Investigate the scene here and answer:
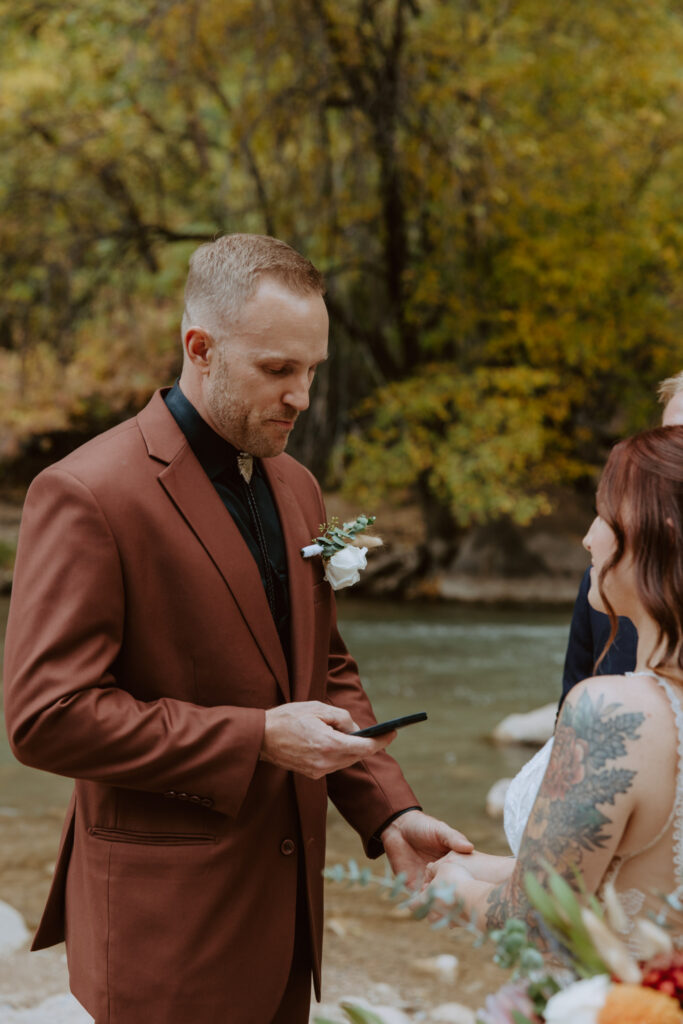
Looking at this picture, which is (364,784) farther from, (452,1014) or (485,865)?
(452,1014)

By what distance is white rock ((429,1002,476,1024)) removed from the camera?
13.0 ft

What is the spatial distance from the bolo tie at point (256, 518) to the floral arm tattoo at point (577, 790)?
84 centimetres

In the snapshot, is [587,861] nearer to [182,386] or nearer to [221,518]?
A: [221,518]

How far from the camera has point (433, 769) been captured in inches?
309

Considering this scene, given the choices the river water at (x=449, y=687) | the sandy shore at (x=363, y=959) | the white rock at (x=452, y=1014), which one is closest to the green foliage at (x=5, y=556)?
the river water at (x=449, y=687)

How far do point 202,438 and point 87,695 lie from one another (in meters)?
0.63

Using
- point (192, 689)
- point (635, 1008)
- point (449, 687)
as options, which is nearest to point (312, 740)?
point (192, 689)

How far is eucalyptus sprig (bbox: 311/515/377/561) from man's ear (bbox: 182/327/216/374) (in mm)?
486

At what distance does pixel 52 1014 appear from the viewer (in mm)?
3900

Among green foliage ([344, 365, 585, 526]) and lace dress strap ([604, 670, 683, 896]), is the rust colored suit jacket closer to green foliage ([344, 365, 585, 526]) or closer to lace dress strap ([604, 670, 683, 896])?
lace dress strap ([604, 670, 683, 896])

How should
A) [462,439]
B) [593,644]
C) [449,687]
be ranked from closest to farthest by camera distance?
1. [593,644]
2. [449,687]
3. [462,439]

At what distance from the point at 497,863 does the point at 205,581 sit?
0.80m

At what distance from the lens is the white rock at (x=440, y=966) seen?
4492mm

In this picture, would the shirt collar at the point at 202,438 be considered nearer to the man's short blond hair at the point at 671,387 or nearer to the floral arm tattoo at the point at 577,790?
the floral arm tattoo at the point at 577,790
